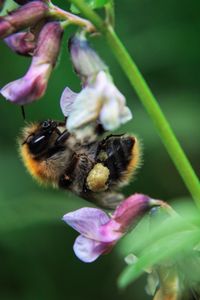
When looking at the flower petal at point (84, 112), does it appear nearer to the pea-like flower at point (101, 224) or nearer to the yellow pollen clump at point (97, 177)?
the pea-like flower at point (101, 224)

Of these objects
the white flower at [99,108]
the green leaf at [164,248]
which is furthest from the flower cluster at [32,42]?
the green leaf at [164,248]

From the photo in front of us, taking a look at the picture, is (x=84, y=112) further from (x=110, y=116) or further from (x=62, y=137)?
(x=62, y=137)

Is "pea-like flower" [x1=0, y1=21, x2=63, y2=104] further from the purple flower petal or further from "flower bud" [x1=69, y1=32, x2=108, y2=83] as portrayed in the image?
the purple flower petal

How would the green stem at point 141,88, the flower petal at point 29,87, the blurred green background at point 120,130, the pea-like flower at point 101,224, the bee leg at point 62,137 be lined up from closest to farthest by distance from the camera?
1. the green stem at point 141,88
2. the flower petal at point 29,87
3. the pea-like flower at point 101,224
4. the bee leg at point 62,137
5. the blurred green background at point 120,130

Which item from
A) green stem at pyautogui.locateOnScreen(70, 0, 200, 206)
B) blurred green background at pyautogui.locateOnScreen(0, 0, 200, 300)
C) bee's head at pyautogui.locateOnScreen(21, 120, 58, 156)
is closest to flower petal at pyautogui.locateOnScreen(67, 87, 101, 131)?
green stem at pyautogui.locateOnScreen(70, 0, 200, 206)

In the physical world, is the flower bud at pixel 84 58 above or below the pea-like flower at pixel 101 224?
above

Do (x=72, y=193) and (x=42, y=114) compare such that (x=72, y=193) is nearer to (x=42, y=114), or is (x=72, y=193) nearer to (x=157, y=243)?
(x=157, y=243)
